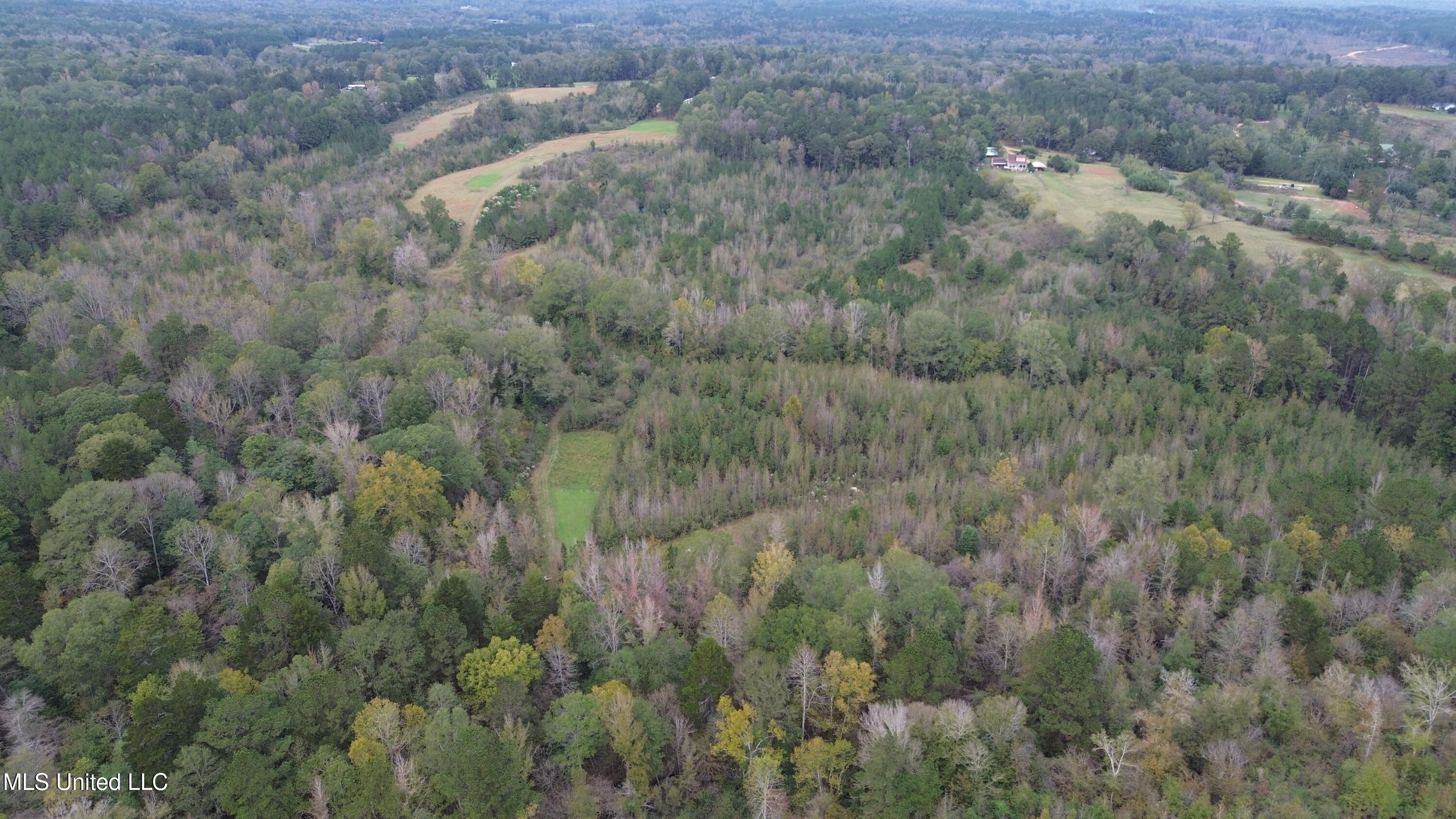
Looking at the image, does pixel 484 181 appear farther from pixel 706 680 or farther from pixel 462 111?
pixel 706 680

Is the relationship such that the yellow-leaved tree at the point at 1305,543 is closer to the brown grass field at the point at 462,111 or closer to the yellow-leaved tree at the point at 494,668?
the yellow-leaved tree at the point at 494,668

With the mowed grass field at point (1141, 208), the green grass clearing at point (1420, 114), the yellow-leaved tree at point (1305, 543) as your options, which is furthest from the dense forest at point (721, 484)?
the green grass clearing at point (1420, 114)

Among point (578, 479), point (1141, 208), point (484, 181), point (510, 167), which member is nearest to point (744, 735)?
point (578, 479)

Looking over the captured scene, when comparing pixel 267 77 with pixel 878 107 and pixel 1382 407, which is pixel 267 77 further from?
pixel 1382 407

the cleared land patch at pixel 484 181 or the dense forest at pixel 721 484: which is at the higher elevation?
the cleared land patch at pixel 484 181

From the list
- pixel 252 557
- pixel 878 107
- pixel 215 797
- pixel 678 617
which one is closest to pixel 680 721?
pixel 678 617
